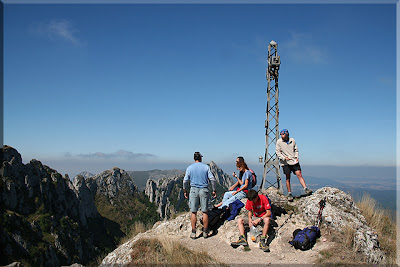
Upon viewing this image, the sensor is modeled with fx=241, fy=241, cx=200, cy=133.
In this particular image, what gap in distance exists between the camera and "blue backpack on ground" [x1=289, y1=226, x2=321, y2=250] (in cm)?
708

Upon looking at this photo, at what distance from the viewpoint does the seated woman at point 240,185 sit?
8.91 metres

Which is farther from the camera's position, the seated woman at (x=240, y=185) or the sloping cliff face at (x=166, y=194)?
the sloping cliff face at (x=166, y=194)

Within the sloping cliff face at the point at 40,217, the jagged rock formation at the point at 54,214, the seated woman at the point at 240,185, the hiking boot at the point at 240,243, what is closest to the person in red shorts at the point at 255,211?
the hiking boot at the point at 240,243

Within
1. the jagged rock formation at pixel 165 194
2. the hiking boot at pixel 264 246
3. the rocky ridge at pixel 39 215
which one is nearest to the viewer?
the hiking boot at pixel 264 246

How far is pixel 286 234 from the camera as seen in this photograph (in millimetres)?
8047

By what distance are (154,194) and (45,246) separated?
8728 centimetres

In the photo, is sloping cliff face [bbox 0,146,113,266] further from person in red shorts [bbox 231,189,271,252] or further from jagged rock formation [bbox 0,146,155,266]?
person in red shorts [bbox 231,189,271,252]

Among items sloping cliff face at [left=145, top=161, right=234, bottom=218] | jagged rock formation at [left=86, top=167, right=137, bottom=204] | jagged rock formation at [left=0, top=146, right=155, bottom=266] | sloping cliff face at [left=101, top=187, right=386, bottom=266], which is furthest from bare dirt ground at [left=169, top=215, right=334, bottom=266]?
jagged rock formation at [left=86, top=167, right=137, bottom=204]

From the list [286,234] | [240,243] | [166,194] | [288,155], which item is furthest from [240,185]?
[166,194]

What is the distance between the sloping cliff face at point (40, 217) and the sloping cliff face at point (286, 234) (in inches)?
2148

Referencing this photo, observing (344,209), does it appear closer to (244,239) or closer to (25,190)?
(244,239)

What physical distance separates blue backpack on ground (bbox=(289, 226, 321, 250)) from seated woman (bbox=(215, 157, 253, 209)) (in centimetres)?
226

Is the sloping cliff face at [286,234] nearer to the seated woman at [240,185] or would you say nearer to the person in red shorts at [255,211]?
the person in red shorts at [255,211]

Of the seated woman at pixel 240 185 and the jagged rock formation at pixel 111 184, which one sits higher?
the seated woman at pixel 240 185
